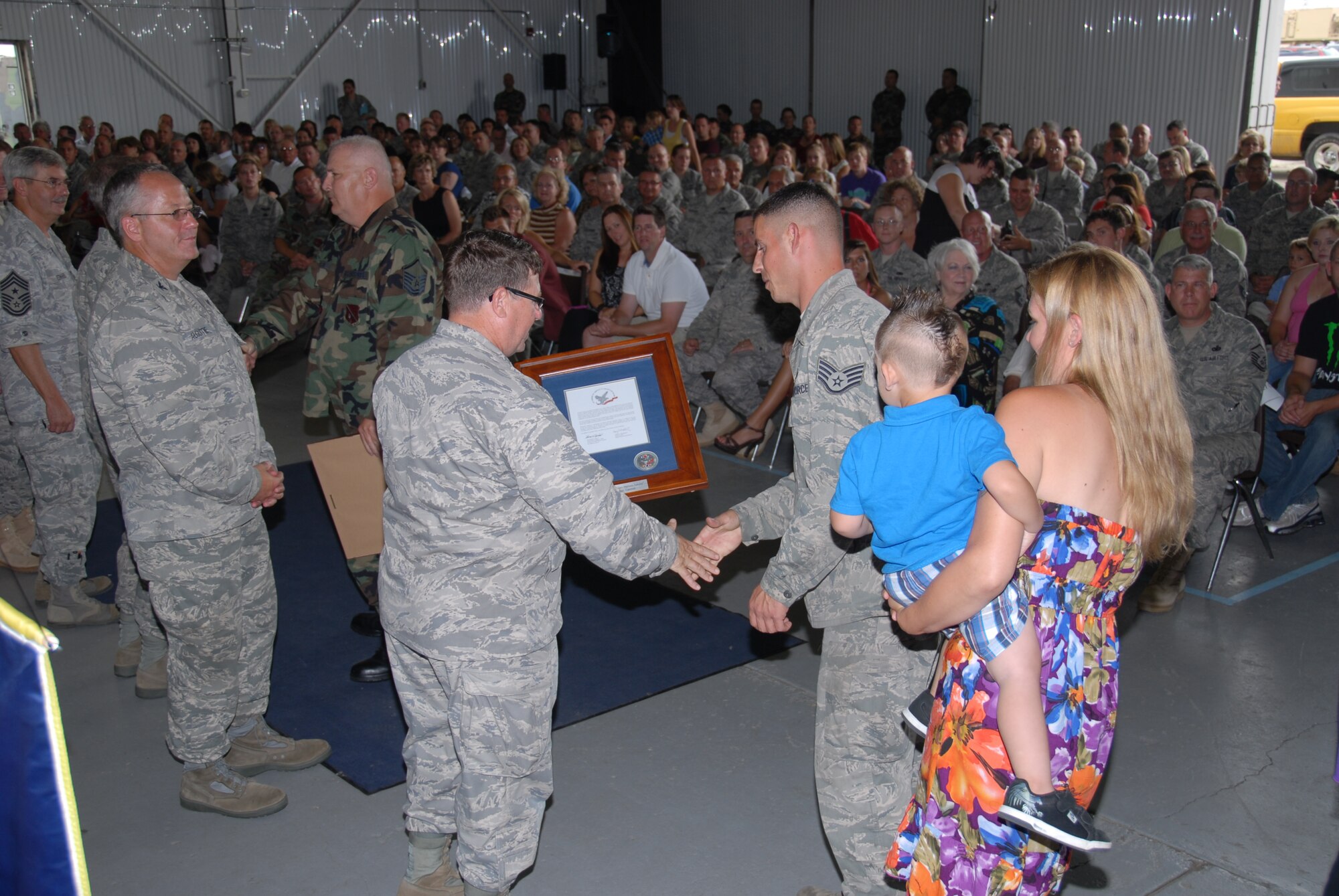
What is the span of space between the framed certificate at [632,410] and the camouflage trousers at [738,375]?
122 inches

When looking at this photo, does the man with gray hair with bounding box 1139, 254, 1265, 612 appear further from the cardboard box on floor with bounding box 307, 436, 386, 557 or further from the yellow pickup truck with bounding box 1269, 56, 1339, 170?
the yellow pickup truck with bounding box 1269, 56, 1339, 170

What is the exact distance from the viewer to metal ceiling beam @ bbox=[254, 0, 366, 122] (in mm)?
18281

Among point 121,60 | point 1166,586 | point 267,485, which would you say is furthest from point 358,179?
point 121,60

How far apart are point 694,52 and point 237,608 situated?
63.6 ft

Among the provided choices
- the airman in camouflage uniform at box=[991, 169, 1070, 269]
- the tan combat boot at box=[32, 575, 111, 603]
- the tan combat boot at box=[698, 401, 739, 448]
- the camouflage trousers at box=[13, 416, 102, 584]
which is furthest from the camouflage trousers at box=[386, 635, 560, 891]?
the airman in camouflage uniform at box=[991, 169, 1070, 269]

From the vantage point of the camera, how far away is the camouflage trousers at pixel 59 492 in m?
4.76

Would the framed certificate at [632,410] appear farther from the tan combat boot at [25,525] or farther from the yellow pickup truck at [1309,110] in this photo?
the yellow pickup truck at [1309,110]

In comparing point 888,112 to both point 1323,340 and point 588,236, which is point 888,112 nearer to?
point 588,236

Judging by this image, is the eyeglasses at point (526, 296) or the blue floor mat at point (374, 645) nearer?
the eyeglasses at point (526, 296)

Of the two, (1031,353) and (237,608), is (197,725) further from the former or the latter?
(1031,353)

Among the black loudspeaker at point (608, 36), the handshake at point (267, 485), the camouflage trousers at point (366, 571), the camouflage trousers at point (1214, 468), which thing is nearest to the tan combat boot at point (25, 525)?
the camouflage trousers at point (366, 571)

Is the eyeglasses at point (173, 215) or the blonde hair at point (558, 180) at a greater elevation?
the eyeglasses at point (173, 215)

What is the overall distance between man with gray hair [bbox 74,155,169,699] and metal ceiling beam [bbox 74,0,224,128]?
14933 millimetres

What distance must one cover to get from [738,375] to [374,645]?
3.14m
